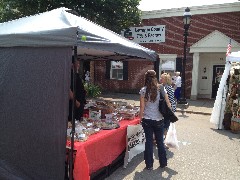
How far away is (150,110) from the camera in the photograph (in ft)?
15.6

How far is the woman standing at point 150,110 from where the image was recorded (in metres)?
4.62

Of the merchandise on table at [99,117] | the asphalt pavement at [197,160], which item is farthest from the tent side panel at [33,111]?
the asphalt pavement at [197,160]

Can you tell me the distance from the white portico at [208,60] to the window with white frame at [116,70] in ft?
16.5

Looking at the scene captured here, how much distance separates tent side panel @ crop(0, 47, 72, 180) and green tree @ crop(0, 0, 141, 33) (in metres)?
9.60

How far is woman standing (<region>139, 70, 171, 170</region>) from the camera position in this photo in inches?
182

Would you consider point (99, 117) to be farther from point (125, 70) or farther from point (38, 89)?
point (125, 70)

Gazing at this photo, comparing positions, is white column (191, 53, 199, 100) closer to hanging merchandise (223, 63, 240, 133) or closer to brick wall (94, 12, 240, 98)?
brick wall (94, 12, 240, 98)

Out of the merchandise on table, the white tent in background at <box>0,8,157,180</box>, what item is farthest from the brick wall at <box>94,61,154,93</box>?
the white tent in background at <box>0,8,157,180</box>

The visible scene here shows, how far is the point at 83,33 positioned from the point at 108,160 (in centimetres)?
232

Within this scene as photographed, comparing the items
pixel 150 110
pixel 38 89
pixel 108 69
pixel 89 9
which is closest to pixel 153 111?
pixel 150 110

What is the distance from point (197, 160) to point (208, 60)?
1193 centimetres

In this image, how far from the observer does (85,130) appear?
169 inches

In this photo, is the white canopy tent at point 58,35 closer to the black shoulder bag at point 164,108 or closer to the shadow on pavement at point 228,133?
the black shoulder bag at point 164,108

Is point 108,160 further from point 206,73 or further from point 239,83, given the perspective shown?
point 206,73
